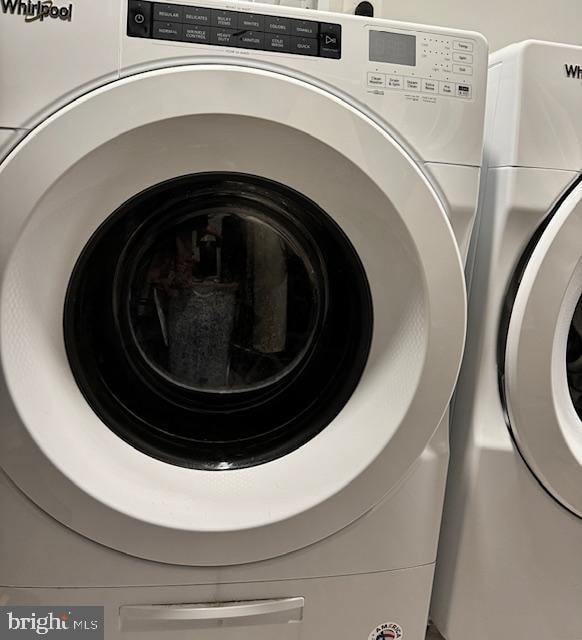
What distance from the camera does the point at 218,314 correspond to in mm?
736

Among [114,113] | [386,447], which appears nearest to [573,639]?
[386,447]

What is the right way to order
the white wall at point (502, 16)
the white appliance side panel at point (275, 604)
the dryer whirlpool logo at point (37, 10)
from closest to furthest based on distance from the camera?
the dryer whirlpool logo at point (37, 10) → the white appliance side panel at point (275, 604) → the white wall at point (502, 16)

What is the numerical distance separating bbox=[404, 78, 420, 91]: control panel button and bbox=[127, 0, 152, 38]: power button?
0.90 feet

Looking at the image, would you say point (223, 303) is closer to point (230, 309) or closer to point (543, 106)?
point (230, 309)

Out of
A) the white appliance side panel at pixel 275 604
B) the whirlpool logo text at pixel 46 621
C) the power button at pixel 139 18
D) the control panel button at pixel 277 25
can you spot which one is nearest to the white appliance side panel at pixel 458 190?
the control panel button at pixel 277 25

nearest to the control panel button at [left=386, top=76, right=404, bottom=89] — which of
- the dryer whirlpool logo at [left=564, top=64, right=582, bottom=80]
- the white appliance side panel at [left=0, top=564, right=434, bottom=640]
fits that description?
the dryer whirlpool logo at [left=564, top=64, right=582, bottom=80]

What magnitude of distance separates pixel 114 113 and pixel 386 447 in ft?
1.47

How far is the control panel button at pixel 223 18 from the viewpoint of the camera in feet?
2.05

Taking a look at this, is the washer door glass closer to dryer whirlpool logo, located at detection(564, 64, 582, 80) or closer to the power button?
the power button

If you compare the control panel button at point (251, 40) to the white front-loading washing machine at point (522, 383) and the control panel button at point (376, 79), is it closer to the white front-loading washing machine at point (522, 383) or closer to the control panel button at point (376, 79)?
the control panel button at point (376, 79)

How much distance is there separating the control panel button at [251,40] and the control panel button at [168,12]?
63 millimetres

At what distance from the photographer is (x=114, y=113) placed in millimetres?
587

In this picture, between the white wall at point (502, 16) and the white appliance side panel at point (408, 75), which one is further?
the white wall at point (502, 16)

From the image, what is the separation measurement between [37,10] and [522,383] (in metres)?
0.66
